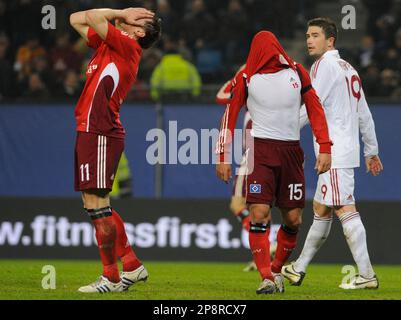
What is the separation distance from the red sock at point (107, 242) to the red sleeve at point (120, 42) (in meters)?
1.38

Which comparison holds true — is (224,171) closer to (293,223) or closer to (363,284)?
(293,223)

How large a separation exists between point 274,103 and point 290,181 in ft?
2.22

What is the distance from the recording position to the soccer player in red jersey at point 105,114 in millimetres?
8922

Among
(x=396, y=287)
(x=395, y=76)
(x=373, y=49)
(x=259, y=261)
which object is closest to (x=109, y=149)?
A: (x=259, y=261)

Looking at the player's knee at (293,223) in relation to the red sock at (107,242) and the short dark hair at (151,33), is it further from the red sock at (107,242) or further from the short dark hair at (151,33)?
the short dark hair at (151,33)

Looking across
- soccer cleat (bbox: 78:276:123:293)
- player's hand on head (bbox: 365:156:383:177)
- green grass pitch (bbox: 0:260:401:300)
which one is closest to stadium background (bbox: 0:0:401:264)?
green grass pitch (bbox: 0:260:401:300)

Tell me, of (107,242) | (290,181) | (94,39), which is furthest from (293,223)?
(94,39)

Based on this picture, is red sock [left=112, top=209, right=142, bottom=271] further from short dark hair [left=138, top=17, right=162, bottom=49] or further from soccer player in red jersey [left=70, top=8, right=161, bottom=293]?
short dark hair [left=138, top=17, right=162, bottom=49]

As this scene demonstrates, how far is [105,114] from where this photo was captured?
9.01 meters

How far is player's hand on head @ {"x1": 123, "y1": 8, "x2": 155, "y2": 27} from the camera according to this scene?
8922 millimetres

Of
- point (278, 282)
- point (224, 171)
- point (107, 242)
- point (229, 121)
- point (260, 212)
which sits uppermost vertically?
point (229, 121)

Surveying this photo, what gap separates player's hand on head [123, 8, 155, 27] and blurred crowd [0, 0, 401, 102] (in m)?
6.91

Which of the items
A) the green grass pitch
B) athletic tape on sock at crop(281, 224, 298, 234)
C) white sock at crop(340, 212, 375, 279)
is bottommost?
the green grass pitch
